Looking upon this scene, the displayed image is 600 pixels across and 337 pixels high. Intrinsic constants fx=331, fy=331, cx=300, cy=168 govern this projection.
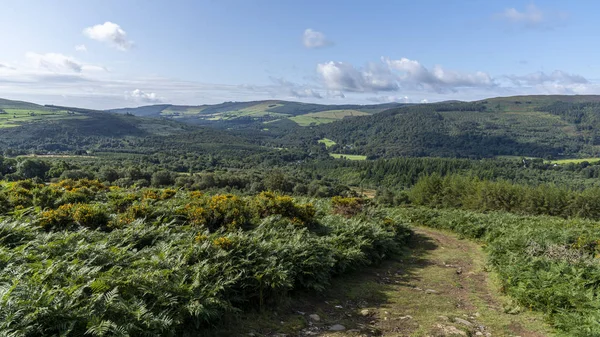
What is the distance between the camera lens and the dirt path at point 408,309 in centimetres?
723

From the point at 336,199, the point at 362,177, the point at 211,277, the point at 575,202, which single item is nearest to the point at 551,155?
the point at 362,177

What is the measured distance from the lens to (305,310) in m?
8.20

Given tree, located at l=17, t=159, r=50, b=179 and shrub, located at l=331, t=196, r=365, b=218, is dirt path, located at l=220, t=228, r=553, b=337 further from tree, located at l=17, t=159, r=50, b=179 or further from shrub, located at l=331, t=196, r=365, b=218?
tree, located at l=17, t=159, r=50, b=179

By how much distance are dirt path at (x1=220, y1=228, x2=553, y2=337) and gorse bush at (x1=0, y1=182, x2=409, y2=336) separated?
0.63 m

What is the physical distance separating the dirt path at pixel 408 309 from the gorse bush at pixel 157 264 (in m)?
0.63

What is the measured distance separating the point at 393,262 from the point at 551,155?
23055 cm

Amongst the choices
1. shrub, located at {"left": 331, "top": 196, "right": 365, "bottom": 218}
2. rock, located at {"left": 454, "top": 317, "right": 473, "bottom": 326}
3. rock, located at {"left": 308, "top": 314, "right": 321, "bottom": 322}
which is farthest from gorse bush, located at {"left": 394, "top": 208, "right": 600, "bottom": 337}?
shrub, located at {"left": 331, "top": 196, "right": 365, "bottom": 218}

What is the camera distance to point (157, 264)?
7230 millimetres

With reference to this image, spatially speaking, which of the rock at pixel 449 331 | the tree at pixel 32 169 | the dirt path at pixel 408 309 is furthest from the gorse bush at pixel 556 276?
the tree at pixel 32 169

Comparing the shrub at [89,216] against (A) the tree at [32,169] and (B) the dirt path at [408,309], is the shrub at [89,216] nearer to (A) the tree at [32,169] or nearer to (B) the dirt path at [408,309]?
(B) the dirt path at [408,309]

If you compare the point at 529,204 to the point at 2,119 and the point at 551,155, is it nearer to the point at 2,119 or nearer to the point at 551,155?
the point at 551,155

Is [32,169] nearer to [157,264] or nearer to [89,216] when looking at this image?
[89,216]

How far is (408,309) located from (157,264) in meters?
6.33

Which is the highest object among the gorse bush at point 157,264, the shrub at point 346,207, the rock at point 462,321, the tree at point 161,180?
the gorse bush at point 157,264
